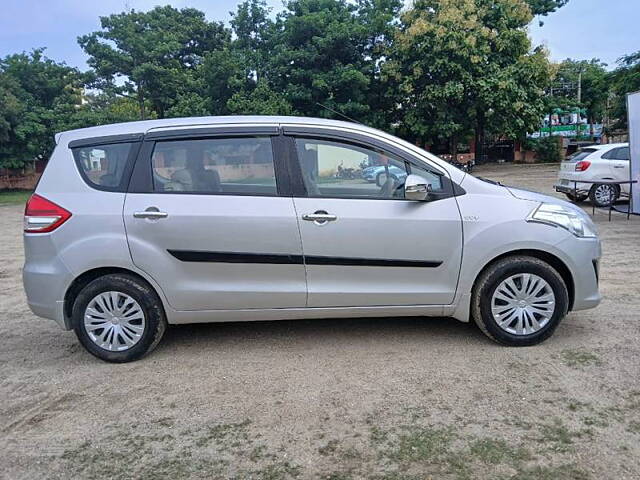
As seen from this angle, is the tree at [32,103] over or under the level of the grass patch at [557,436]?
over

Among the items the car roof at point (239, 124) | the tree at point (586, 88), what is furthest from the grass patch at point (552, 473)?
the tree at point (586, 88)

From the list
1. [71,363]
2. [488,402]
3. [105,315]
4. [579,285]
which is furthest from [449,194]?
[71,363]

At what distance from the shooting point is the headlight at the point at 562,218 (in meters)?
4.13

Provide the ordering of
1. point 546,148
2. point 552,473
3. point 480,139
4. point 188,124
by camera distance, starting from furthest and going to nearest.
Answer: point 546,148 < point 480,139 < point 188,124 < point 552,473

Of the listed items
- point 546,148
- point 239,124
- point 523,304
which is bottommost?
point 523,304

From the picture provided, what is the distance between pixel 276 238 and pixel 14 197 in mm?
26368

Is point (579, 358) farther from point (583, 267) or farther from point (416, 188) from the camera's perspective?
point (416, 188)

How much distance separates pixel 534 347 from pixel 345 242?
5.61ft

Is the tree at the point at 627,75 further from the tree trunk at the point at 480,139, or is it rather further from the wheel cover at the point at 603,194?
the wheel cover at the point at 603,194

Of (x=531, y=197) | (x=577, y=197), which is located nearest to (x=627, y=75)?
(x=577, y=197)

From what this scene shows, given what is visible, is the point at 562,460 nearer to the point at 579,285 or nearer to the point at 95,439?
the point at 579,285

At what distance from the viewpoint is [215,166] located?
4.13m

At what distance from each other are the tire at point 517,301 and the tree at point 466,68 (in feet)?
69.1

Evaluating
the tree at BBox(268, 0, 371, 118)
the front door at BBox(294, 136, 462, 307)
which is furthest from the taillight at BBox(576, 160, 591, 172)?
the tree at BBox(268, 0, 371, 118)
